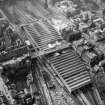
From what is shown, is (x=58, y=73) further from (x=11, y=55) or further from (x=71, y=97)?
(x=11, y=55)

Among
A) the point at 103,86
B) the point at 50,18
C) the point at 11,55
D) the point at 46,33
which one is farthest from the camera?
the point at 50,18

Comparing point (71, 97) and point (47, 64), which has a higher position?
point (47, 64)

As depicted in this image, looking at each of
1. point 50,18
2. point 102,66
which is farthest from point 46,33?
point 102,66

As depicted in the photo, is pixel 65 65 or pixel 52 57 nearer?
pixel 65 65

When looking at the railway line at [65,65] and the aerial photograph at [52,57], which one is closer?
the aerial photograph at [52,57]

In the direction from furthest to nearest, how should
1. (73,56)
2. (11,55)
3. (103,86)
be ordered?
(73,56), (11,55), (103,86)

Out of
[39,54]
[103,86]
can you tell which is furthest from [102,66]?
[39,54]

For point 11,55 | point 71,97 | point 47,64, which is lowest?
point 71,97

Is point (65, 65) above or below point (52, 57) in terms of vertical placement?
below

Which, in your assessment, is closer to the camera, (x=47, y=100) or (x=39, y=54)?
(x=47, y=100)

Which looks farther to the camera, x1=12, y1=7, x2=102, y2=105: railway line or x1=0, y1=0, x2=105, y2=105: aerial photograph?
x1=12, y1=7, x2=102, y2=105: railway line
